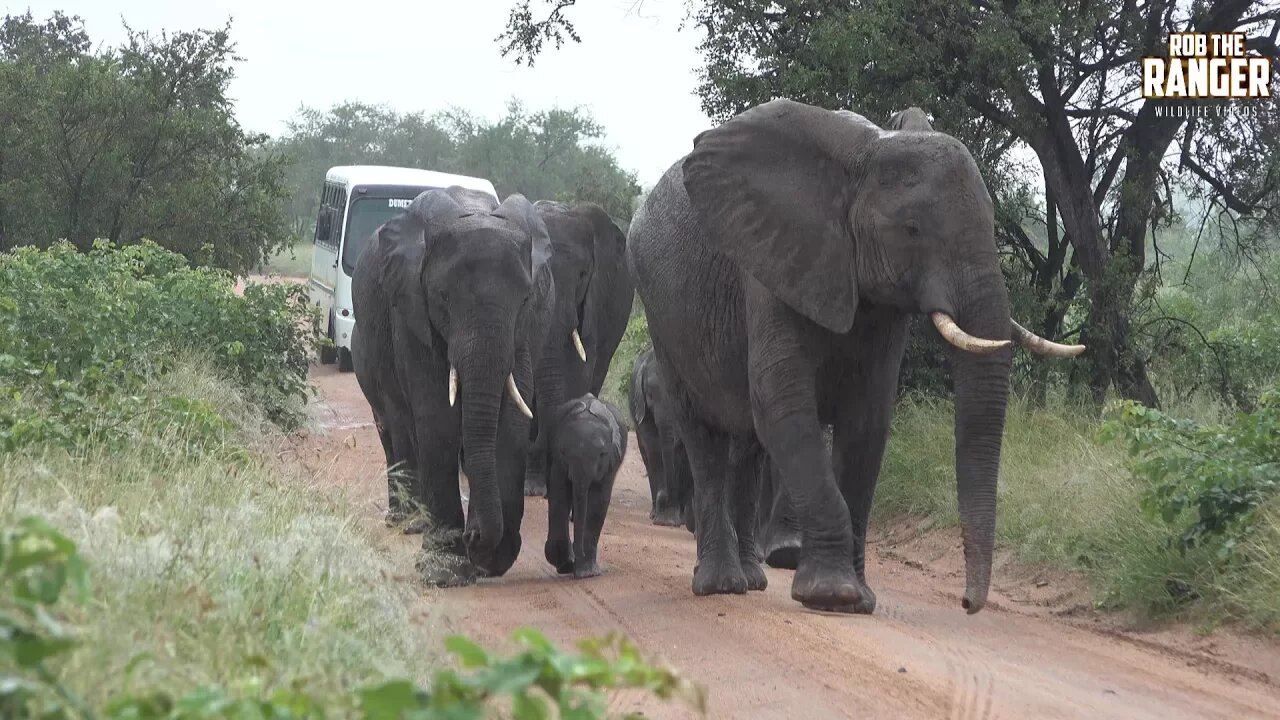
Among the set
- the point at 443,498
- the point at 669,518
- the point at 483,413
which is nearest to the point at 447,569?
the point at 443,498

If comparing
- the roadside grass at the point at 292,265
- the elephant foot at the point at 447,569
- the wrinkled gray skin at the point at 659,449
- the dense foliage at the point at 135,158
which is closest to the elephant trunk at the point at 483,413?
the elephant foot at the point at 447,569

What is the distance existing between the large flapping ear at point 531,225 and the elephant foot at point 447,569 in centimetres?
169

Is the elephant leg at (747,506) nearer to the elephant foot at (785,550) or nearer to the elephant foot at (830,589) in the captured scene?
the elephant foot at (785,550)

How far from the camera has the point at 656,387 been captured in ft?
43.8

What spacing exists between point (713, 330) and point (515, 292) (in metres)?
1.11

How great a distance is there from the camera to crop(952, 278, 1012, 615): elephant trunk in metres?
7.50

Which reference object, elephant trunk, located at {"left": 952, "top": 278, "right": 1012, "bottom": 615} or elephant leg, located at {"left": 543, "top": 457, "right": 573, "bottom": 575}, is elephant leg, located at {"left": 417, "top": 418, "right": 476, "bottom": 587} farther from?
elephant trunk, located at {"left": 952, "top": 278, "right": 1012, "bottom": 615}

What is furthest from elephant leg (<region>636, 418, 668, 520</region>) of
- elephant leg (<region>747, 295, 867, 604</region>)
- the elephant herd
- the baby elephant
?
elephant leg (<region>747, 295, 867, 604</region>)

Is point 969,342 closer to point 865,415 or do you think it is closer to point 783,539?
point 865,415

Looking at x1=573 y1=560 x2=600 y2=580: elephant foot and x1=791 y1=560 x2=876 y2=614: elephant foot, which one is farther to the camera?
x1=573 y1=560 x2=600 y2=580: elephant foot

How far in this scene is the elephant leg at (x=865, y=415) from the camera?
8.44 meters

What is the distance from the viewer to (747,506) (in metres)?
9.72

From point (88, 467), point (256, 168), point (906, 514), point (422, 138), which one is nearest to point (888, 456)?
point (906, 514)

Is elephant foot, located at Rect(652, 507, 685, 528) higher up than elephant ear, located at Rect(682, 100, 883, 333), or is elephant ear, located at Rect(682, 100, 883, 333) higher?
elephant ear, located at Rect(682, 100, 883, 333)
